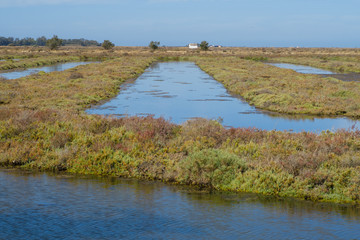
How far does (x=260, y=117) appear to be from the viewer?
27672 millimetres

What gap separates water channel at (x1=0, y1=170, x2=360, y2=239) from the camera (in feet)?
33.6

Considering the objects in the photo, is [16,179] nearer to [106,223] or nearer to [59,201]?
[59,201]

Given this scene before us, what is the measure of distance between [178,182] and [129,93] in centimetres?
2536

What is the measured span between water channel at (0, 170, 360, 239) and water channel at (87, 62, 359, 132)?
825cm

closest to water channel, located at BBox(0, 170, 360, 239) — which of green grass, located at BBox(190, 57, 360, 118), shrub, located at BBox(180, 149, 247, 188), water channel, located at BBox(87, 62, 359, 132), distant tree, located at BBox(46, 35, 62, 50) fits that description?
shrub, located at BBox(180, 149, 247, 188)

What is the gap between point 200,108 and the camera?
31.1m

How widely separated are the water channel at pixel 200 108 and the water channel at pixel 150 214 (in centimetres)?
825

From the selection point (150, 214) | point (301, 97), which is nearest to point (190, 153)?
point (150, 214)

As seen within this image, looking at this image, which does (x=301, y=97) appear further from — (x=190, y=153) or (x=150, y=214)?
(x=150, y=214)

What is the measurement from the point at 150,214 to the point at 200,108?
20063mm

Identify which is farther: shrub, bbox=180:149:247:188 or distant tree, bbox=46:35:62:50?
distant tree, bbox=46:35:62:50

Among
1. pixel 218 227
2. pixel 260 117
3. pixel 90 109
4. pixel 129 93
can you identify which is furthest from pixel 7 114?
pixel 129 93

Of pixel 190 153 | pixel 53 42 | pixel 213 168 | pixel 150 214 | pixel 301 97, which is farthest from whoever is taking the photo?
pixel 53 42

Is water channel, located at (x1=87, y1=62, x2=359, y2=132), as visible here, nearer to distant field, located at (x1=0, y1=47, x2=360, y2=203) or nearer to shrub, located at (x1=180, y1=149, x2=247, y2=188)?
distant field, located at (x1=0, y1=47, x2=360, y2=203)
